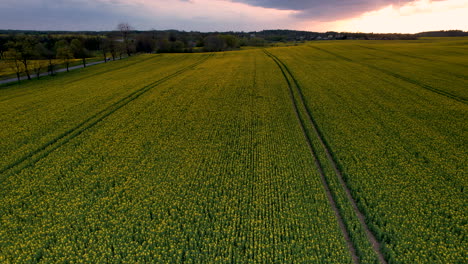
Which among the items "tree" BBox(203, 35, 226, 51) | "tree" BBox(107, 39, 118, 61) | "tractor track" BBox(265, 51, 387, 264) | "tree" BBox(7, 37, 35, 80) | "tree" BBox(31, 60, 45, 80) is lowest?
"tractor track" BBox(265, 51, 387, 264)

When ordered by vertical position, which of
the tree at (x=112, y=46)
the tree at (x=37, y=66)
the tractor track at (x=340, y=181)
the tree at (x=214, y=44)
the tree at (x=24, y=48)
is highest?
the tree at (x=214, y=44)

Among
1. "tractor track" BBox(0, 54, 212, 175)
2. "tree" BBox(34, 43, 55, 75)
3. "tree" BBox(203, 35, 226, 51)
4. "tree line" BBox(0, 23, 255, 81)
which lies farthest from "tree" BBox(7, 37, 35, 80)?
"tree" BBox(203, 35, 226, 51)

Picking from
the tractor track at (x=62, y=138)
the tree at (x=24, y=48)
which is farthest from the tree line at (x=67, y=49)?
the tractor track at (x=62, y=138)

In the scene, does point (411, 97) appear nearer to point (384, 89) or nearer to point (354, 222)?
point (384, 89)

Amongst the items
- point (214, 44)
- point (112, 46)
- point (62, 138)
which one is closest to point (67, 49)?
point (112, 46)

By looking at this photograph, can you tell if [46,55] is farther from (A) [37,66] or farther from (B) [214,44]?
(B) [214,44]

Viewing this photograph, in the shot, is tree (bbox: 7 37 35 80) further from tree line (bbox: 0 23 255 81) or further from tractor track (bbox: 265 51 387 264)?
tractor track (bbox: 265 51 387 264)

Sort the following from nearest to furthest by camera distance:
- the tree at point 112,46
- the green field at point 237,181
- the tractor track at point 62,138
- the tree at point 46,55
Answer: the green field at point 237,181 < the tractor track at point 62,138 < the tree at point 46,55 < the tree at point 112,46

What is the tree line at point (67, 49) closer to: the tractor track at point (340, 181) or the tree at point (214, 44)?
the tree at point (214, 44)
